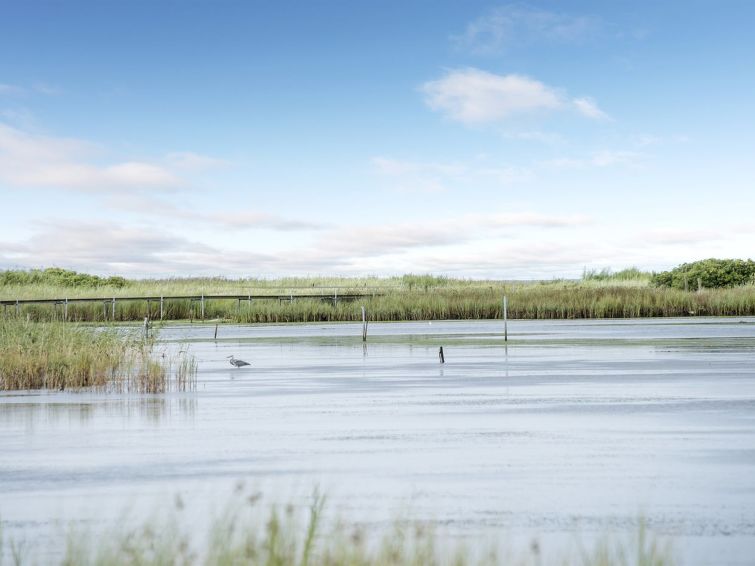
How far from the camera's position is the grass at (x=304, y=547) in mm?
5738

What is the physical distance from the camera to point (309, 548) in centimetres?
587

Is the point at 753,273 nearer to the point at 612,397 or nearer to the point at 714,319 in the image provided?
the point at 714,319

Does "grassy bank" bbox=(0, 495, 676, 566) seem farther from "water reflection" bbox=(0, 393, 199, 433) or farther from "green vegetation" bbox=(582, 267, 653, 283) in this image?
"green vegetation" bbox=(582, 267, 653, 283)

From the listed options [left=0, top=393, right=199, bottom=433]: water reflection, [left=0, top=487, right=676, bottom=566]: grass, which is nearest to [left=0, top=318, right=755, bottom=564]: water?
[left=0, top=393, right=199, bottom=433]: water reflection

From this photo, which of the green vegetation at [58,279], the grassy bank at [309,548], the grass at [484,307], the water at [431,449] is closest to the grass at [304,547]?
the grassy bank at [309,548]

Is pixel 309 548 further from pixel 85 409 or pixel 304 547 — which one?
pixel 85 409

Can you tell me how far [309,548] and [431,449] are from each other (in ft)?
16.1

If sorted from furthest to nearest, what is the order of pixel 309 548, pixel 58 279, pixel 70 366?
pixel 58 279
pixel 70 366
pixel 309 548

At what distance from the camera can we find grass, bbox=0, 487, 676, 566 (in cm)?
574

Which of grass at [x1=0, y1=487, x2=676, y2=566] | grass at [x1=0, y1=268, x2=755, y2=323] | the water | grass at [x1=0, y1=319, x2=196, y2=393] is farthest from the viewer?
grass at [x1=0, y1=268, x2=755, y2=323]

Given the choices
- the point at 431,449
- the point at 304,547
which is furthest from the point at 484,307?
the point at 304,547

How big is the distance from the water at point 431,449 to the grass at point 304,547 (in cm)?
32

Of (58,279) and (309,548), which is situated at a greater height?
(58,279)

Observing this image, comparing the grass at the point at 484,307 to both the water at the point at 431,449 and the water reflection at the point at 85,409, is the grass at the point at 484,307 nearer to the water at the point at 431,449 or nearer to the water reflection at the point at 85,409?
the water at the point at 431,449
